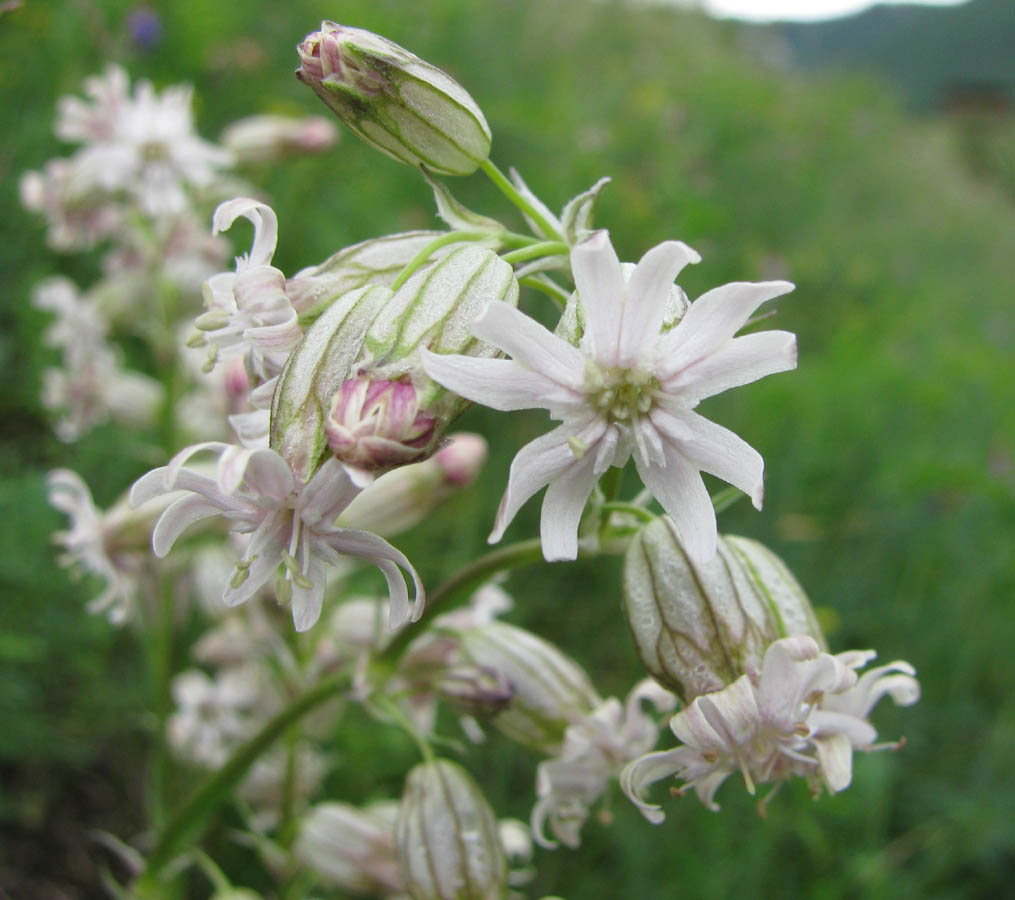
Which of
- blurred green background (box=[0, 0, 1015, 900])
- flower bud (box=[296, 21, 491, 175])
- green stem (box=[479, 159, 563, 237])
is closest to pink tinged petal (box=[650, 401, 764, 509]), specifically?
green stem (box=[479, 159, 563, 237])

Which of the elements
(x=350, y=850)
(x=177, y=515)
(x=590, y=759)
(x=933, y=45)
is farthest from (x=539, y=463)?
(x=933, y=45)

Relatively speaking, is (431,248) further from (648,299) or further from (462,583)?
(462,583)

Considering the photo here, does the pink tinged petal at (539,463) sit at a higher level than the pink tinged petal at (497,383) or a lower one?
lower

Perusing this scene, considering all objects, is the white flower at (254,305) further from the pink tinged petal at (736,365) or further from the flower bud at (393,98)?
the pink tinged petal at (736,365)

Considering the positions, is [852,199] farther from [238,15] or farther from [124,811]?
[124,811]

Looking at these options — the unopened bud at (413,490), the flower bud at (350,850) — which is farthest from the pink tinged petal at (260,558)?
the flower bud at (350,850)

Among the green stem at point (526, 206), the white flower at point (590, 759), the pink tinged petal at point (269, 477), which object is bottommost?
the white flower at point (590, 759)

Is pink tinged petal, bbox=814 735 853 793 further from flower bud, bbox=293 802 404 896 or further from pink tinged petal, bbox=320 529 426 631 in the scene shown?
flower bud, bbox=293 802 404 896
